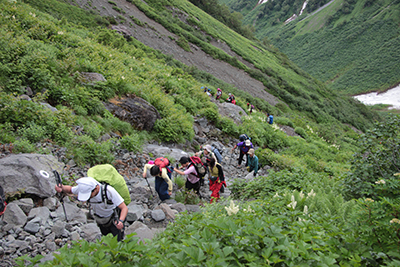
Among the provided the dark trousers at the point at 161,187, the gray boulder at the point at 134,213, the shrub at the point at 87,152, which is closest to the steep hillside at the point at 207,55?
the shrub at the point at 87,152

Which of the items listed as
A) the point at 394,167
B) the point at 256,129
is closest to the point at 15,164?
the point at 394,167

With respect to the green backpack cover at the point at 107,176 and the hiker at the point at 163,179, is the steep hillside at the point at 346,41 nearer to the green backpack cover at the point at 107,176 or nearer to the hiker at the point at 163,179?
the hiker at the point at 163,179

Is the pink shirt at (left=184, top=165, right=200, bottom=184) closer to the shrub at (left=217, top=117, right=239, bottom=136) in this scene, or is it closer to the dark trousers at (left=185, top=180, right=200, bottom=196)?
the dark trousers at (left=185, top=180, right=200, bottom=196)

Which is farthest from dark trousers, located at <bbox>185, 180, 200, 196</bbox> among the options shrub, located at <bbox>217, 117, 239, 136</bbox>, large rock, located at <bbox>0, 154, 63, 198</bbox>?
shrub, located at <bbox>217, 117, 239, 136</bbox>

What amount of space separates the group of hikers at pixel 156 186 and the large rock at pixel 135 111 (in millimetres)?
A: 3317

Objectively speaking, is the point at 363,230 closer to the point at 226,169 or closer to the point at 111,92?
the point at 226,169

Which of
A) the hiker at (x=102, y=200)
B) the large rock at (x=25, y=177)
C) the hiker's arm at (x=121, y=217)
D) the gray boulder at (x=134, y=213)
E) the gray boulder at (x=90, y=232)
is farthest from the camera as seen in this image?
the gray boulder at (x=134, y=213)

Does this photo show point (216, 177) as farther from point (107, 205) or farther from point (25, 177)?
point (25, 177)

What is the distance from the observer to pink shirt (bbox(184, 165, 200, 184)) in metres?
6.40

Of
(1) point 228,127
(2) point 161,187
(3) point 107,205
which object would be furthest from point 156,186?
(1) point 228,127

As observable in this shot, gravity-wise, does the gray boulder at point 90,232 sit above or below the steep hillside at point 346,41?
below

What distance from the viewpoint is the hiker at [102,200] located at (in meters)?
3.32

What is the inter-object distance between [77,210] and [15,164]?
1.58 meters

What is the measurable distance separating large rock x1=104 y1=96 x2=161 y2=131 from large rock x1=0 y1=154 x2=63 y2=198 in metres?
4.51
